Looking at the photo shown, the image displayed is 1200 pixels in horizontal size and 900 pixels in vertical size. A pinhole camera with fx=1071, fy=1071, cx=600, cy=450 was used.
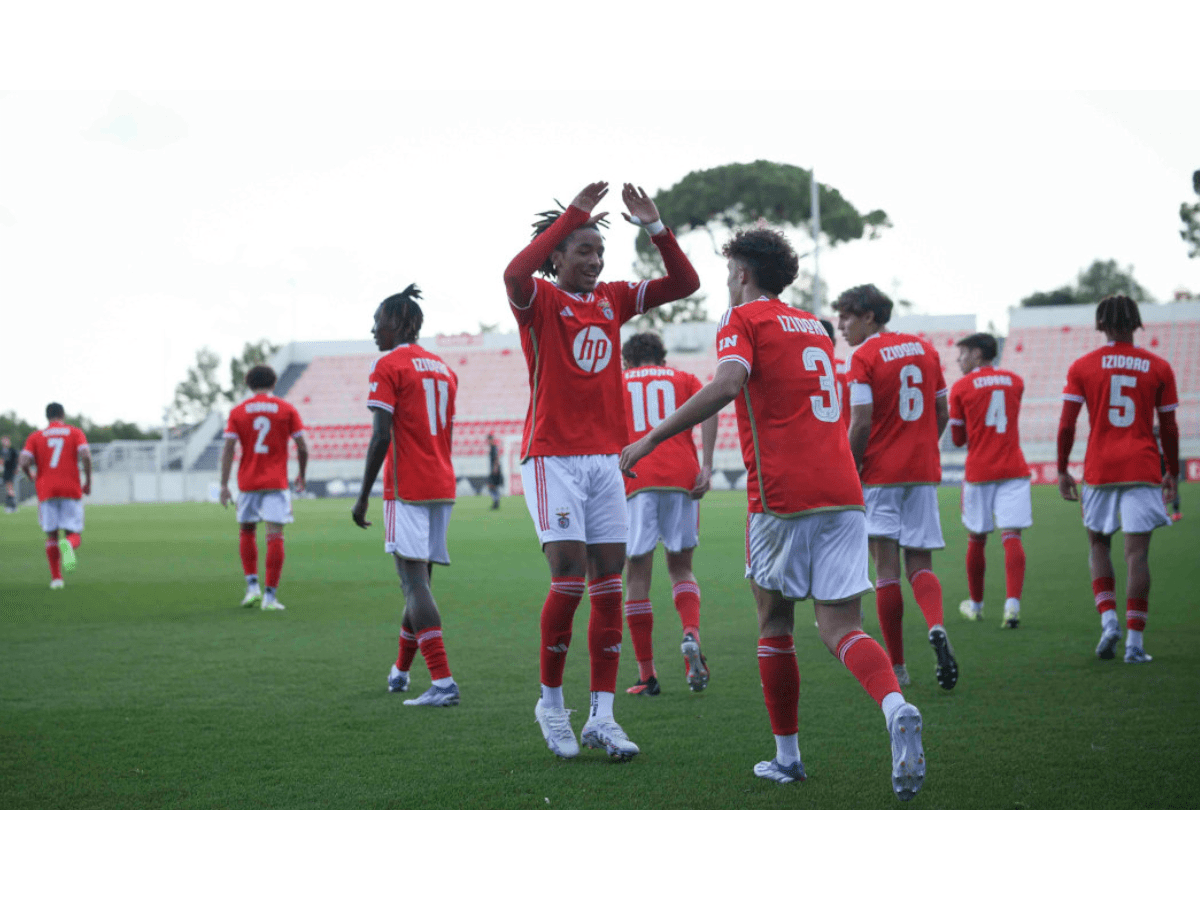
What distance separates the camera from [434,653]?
5.63 metres

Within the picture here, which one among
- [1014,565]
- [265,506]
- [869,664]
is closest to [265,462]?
[265,506]

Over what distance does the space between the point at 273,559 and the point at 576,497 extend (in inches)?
236

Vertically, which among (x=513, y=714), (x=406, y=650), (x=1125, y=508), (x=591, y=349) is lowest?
(x=513, y=714)

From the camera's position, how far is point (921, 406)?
5805 millimetres

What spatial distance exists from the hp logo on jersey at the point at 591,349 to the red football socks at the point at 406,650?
2.22m

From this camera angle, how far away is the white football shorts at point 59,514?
12328 millimetres

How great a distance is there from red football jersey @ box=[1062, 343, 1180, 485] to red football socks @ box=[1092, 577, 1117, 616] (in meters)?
0.71

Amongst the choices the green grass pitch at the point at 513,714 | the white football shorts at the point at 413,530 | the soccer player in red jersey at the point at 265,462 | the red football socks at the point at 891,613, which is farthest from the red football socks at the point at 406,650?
the soccer player in red jersey at the point at 265,462

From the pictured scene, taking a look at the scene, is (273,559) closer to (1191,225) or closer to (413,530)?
(413,530)

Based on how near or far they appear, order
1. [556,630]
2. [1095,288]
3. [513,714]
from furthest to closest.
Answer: [1095,288], [513,714], [556,630]

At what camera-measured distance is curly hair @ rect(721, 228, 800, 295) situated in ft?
13.2

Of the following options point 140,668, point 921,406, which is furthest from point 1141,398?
point 140,668

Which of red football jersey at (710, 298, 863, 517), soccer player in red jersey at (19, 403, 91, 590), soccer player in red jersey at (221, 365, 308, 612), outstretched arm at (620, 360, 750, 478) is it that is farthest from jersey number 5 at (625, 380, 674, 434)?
soccer player in red jersey at (19, 403, 91, 590)

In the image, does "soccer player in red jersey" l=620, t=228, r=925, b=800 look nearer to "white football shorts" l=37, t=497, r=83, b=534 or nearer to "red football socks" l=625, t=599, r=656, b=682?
"red football socks" l=625, t=599, r=656, b=682
